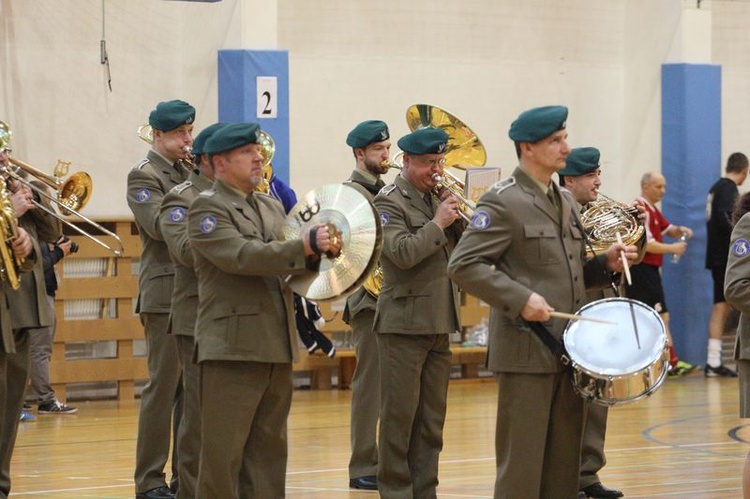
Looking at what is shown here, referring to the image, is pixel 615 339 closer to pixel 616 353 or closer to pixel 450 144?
pixel 616 353

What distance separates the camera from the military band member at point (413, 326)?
6.59 metres

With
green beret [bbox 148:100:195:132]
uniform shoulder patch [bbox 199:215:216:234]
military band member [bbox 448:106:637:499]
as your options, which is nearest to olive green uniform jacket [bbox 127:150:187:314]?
green beret [bbox 148:100:195:132]

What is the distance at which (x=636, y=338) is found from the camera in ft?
16.1

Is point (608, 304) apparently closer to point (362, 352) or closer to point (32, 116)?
point (362, 352)

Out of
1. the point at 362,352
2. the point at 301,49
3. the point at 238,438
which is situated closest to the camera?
the point at 238,438

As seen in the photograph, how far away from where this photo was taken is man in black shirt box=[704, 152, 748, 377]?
12391mm

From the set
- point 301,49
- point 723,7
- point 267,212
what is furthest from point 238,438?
point 723,7

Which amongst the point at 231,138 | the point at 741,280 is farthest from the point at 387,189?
the point at 741,280

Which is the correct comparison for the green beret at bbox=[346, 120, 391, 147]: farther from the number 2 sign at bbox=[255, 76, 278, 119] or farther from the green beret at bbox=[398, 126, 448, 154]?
the number 2 sign at bbox=[255, 76, 278, 119]

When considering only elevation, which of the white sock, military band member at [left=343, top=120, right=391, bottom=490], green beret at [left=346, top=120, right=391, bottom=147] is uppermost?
green beret at [left=346, top=120, right=391, bottom=147]

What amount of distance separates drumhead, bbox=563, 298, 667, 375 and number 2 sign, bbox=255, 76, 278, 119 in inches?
262

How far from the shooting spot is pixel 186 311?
618 cm

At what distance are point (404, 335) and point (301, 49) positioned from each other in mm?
5904

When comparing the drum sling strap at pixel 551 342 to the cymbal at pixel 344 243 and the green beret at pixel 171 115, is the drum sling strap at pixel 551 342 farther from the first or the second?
the green beret at pixel 171 115
